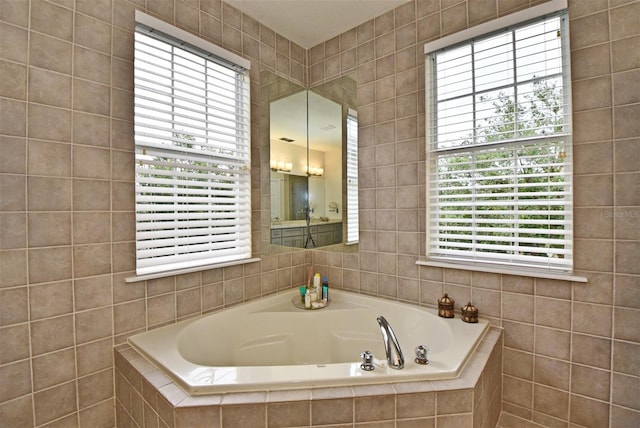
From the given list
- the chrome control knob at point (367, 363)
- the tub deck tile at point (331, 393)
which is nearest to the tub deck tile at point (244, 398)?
the tub deck tile at point (331, 393)

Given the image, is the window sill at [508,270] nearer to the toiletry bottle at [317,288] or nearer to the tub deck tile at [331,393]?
the toiletry bottle at [317,288]

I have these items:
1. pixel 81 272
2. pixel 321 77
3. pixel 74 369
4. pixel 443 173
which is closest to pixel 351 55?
pixel 321 77

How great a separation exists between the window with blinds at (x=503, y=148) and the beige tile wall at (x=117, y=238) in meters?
0.09

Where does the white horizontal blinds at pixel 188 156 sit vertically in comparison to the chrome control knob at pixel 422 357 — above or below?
above

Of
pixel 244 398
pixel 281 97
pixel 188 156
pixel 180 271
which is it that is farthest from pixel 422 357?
pixel 281 97

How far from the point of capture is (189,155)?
73.7 inches

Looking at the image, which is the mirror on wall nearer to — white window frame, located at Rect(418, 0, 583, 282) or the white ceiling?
the white ceiling

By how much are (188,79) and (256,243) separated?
1.20 metres

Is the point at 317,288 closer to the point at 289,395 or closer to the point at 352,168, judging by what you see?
the point at 352,168

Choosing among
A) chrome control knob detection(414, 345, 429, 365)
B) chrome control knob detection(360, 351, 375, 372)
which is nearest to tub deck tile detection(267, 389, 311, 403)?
chrome control knob detection(360, 351, 375, 372)

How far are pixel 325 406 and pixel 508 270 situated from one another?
4.26ft

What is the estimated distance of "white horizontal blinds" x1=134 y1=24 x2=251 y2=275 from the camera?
5.50ft

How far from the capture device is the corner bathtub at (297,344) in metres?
1.22

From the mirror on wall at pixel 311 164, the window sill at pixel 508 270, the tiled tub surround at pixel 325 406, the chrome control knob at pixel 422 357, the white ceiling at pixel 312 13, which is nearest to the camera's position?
the tiled tub surround at pixel 325 406
